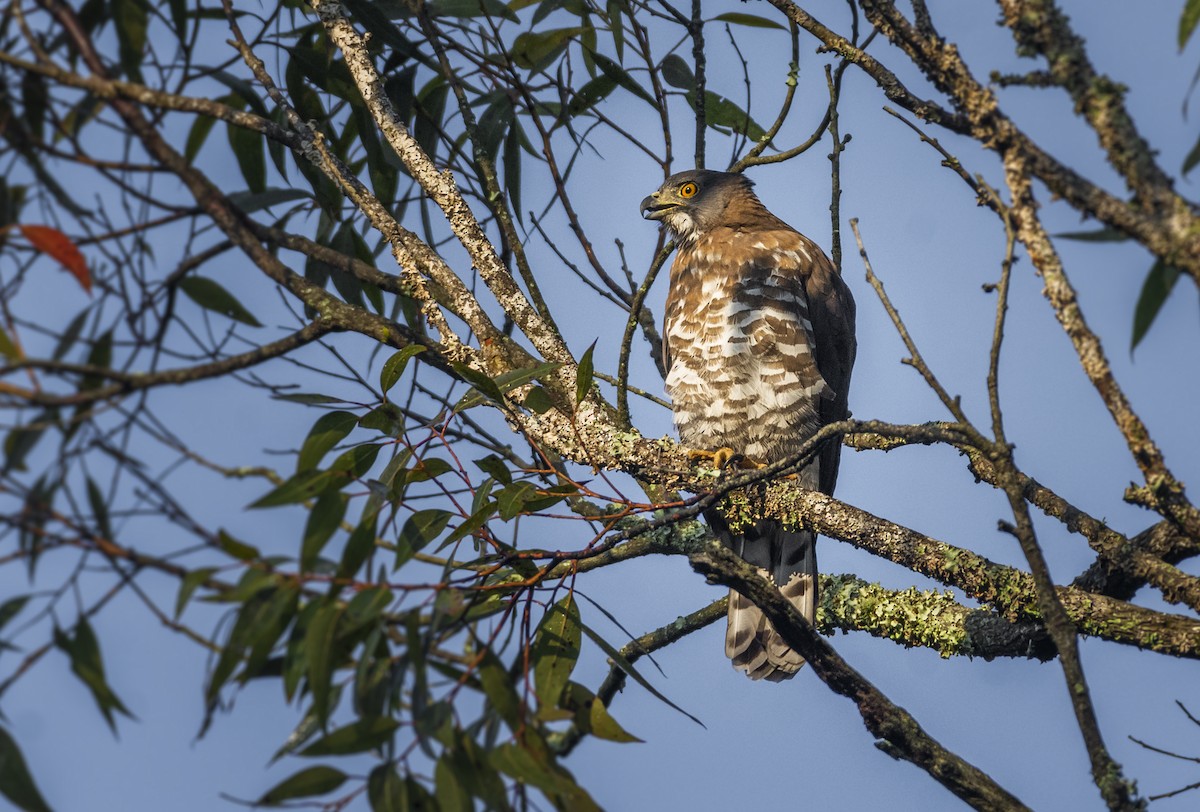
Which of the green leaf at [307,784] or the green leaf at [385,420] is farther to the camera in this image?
the green leaf at [385,420]

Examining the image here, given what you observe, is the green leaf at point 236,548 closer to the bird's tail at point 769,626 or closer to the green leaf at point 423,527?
the green leaf at point 423,527

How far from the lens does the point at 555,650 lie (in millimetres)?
2688

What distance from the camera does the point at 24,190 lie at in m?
2.23

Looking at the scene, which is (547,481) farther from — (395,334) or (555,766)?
(555,766)

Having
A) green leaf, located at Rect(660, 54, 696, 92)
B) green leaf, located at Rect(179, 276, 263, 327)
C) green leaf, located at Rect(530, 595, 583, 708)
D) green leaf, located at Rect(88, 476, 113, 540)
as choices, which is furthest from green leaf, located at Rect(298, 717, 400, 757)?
green leaf, located at Rect(660, 54, 696, 92)

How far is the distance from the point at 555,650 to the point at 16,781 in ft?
3.79

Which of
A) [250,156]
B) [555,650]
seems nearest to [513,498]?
[555,650]

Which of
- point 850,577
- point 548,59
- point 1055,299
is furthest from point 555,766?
point 548,59

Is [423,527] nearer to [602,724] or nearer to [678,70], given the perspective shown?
[602,724]

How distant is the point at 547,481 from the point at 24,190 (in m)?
1.52

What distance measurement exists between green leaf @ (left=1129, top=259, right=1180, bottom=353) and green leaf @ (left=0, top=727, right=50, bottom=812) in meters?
2.07

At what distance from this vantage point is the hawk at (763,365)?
4.82 meters

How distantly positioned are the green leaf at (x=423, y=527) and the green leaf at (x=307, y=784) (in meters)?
0.60

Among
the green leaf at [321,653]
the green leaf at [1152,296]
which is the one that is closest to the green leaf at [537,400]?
the green leaf at [321,653]
